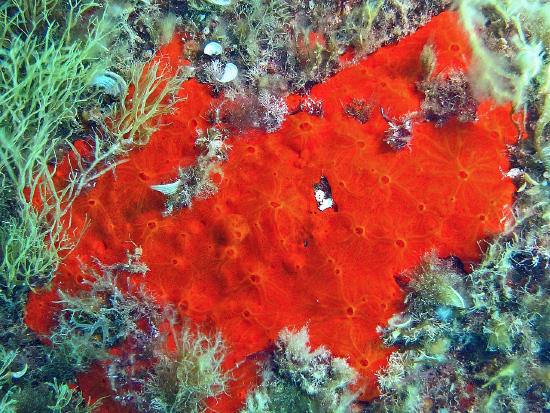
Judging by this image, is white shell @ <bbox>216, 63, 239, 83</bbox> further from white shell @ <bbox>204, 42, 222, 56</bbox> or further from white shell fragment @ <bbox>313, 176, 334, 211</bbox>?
white shell fragment @ <bbox>313, 176, 334, 211</bbox>

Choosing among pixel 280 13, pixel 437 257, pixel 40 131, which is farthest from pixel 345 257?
pixel 40 131

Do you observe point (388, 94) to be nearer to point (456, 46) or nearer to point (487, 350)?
point (456, 46)

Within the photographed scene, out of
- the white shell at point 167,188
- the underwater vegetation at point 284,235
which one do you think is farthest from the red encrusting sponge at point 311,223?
the white shell at point 167,188

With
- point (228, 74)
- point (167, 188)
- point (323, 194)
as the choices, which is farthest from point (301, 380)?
point (228, 74)

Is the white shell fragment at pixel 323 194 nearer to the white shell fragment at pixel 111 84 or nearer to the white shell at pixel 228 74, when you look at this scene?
the white shell at pixel 228 74

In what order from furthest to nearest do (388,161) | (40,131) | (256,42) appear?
(256,42)
(388,161)
(40,131)
